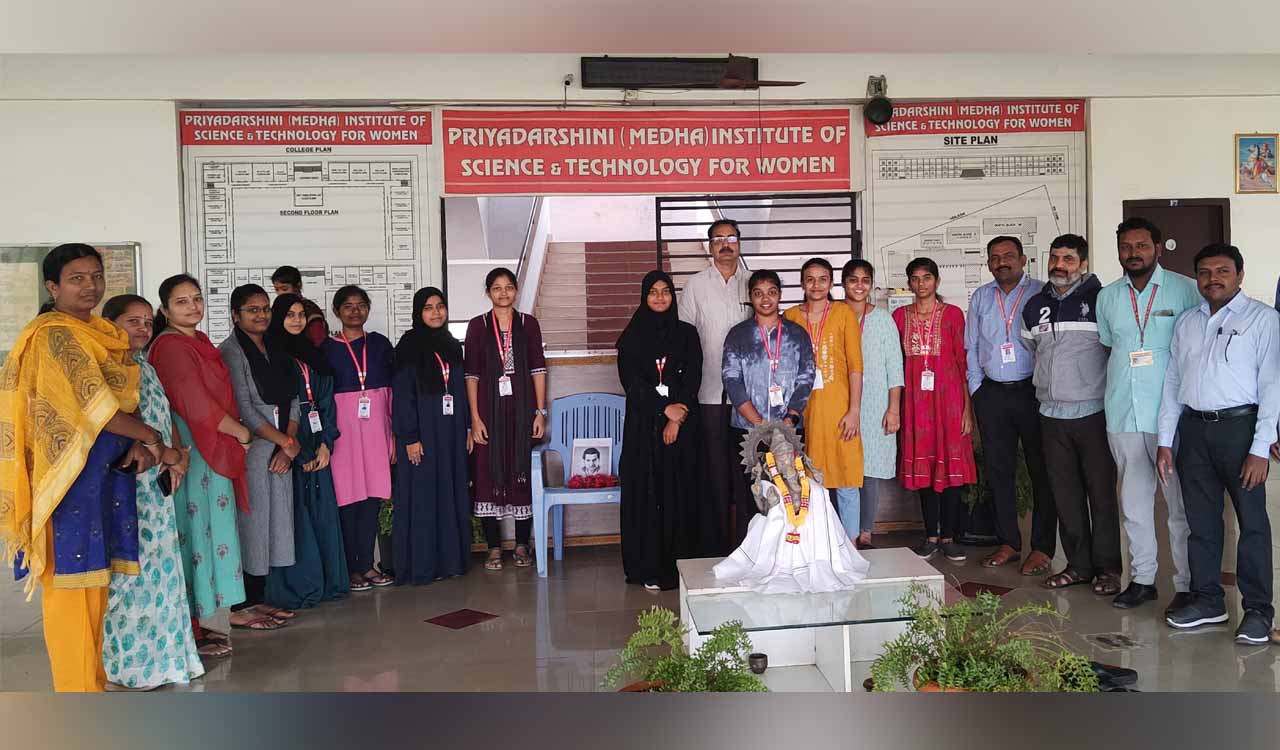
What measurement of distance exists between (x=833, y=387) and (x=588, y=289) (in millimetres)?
5428

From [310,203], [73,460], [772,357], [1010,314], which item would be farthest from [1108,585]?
[310,203]

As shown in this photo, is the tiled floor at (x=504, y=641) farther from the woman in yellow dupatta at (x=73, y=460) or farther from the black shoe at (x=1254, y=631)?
the woman in yellow dupatta at (x=73, y=460)

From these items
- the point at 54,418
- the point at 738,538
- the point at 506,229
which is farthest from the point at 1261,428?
the point at 506,229

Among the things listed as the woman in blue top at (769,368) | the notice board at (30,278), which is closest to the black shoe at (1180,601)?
the woman in blue top at (769,368)

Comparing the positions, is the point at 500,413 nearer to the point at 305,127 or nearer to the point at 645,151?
the point at 645,151

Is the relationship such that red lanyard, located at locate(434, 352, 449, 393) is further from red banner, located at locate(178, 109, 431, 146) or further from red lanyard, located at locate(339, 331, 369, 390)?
red banner, located at locate(178, 109, 431, 146)

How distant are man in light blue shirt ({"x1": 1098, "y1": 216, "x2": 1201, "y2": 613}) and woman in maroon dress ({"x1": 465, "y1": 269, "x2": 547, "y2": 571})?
2708 millimetres

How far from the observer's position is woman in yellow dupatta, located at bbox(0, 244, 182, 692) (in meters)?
2.65

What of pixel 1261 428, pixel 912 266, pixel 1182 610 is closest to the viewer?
pixel 1261 428

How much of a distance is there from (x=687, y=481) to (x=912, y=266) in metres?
1.61

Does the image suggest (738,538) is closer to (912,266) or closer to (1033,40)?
(912,266)

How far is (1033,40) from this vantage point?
14.9 inches

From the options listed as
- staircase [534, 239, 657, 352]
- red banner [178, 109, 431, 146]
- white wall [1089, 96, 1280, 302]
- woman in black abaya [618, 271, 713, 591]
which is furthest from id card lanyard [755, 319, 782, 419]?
staircase [534, 239, 657, 352]

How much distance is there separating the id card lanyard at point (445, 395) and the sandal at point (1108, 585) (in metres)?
3.14
